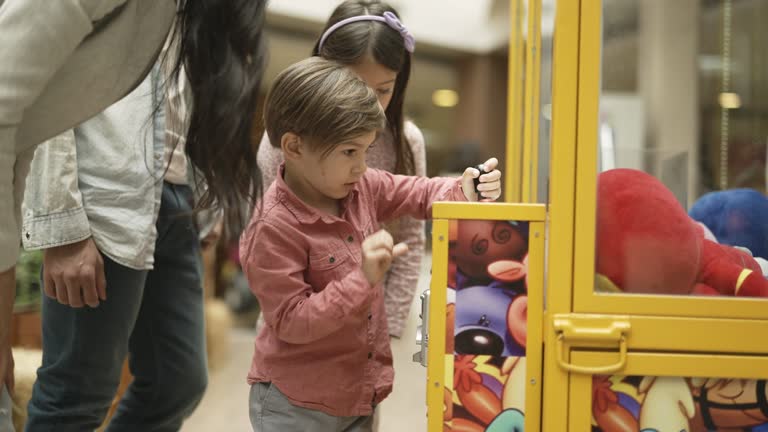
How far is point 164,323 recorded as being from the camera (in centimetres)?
161

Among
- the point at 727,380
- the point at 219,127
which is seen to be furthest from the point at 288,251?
the point at 727,380

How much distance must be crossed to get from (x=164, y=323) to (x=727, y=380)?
3.61 ft

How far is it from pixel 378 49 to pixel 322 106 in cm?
34

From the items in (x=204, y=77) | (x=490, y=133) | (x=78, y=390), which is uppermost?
(x=490, y=133)

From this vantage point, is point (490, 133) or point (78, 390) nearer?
point (78, 390)

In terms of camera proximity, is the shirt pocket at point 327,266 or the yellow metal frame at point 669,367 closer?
the yellow metal frame at point 669,367

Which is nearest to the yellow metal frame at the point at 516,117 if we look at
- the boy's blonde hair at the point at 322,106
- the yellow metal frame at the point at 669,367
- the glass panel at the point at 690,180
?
the glass panel at the point at 690,180

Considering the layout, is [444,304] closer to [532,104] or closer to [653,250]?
[653,250]

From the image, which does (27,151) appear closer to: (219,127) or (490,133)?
(219,127)

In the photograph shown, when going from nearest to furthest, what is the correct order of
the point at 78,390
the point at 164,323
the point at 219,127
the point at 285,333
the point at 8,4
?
the point at 8,4 < the point at 285,333 < the point at 219,127 < the point at 78,390 < the point at 164,323

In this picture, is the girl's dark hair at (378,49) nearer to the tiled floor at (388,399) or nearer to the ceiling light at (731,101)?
the tiled floor at (388,399)

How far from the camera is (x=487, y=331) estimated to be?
41.9 inches

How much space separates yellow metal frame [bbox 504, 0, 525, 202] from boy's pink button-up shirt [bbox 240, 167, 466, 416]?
2.38 ft

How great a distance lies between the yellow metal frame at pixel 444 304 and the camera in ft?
3.45
